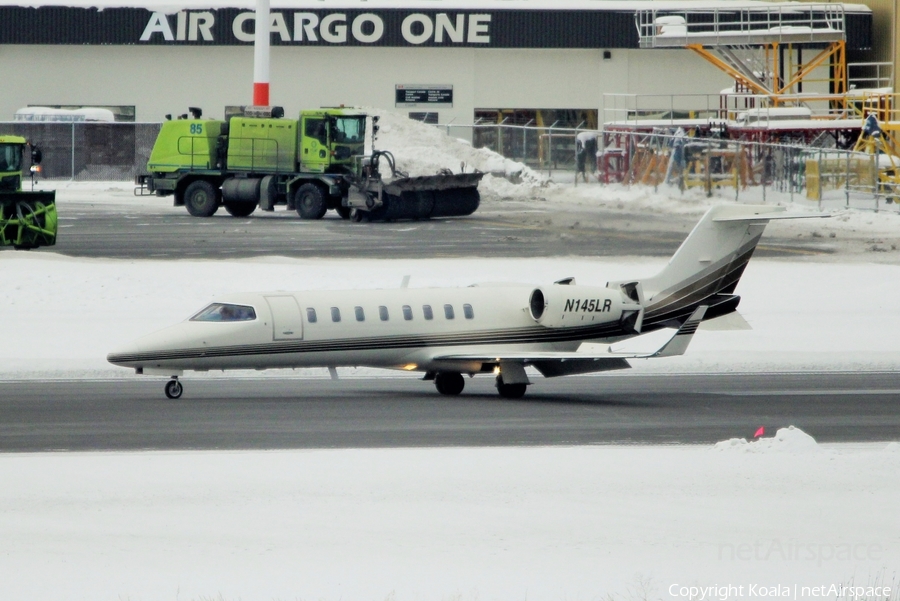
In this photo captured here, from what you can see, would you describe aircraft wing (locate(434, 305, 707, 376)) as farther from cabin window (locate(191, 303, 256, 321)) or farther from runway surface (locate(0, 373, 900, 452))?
cabin window (locate(191, 303, 256, 321))

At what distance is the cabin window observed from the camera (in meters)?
22.1

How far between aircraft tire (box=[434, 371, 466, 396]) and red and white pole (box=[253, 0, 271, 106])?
34380mm

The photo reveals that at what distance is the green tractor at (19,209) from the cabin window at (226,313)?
1772 cm

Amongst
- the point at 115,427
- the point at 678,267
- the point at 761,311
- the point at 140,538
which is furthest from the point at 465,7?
the point at 140,538

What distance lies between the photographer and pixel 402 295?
23.5 m

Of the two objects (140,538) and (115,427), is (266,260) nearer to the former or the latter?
(115,427)

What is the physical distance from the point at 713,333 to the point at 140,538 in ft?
67.2

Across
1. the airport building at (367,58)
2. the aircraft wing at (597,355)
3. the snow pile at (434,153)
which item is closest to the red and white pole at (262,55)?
the snow pile at (434,153)

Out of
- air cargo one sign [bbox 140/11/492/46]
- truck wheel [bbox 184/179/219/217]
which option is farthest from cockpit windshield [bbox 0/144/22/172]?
air cargo one sign [bbox 140/11/492/46]

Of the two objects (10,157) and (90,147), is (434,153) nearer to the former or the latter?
(90,147)

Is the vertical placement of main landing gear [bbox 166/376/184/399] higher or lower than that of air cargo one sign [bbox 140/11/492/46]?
lower

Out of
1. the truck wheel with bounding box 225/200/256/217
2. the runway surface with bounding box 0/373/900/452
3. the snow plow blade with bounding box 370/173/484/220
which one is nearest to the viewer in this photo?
the runway surface with bounding box 0/373/900/452

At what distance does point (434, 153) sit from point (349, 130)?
1031 centimetres

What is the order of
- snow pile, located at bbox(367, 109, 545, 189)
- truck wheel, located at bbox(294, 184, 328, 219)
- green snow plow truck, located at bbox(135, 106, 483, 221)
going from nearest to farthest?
1. green snow plow truck, located at bbox(135, 106, 483, 221)
2. truck wheel, located at bbox(294, 184, 328, 219)
3. snow pile, located at bbox(367, 109, 545, 189)
